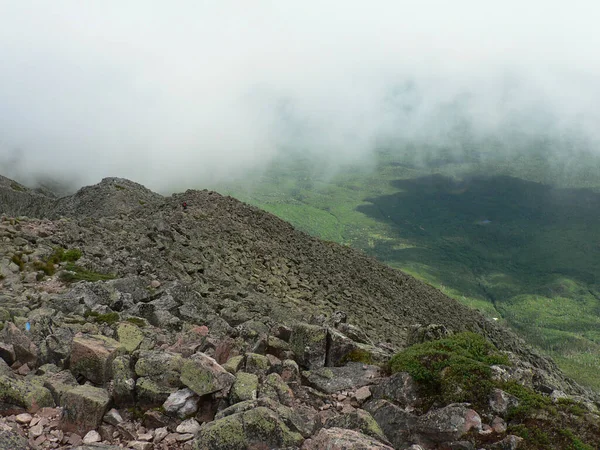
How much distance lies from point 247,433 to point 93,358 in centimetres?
673

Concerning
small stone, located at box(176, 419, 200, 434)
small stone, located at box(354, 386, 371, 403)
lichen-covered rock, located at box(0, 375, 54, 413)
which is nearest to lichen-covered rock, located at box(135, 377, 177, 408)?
small stone, located at box(176, 419, 200, 434)

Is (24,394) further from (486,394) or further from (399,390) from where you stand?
(486,394)

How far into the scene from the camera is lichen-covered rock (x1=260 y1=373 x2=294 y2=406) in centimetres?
1530

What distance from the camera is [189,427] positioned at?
13.9 m

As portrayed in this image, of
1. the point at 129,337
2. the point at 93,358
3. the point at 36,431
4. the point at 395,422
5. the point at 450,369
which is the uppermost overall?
the point at 450,369

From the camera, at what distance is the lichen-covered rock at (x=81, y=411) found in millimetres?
13734

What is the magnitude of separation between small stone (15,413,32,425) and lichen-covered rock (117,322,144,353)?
3.98 meters

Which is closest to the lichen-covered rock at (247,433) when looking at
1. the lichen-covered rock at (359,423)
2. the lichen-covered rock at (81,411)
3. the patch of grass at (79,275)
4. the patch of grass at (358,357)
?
the lichen-covered rock at (359,423)

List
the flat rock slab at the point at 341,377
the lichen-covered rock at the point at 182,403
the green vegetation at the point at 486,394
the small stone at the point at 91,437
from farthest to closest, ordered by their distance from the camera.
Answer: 1. the flat rock slab at the point at 341,377
2. the lichen-covered rock at the point at 182,403
3. the green vegetation at the point at 486,394
4. the small stone at the point at 91,437

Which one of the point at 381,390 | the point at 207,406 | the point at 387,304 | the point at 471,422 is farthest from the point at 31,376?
the point at 387,304

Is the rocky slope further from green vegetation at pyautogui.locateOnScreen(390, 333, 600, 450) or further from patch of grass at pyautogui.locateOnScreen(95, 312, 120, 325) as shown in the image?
green vegetation at pyautogui.locateOnScreen(390, 333, 600, 450)

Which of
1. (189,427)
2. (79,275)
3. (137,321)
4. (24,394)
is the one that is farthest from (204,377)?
(79,275)

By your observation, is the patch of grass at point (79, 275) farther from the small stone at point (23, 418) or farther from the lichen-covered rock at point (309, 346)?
the small stone at point (23, 418)

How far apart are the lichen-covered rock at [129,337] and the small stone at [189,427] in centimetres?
461
